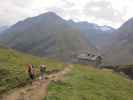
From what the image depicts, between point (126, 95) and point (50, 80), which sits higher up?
point (50, 80)

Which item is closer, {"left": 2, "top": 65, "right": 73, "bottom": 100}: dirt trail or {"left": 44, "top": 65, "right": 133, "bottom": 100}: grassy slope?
{"left": 2, "top": 65, "right": 73, "bottom": 100}: dirt trail

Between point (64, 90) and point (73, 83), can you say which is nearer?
point (64, 90)

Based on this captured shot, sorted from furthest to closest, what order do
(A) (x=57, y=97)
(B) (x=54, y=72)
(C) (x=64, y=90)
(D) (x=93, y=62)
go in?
1. (D) (x=93, y=62)
2. (B) (x=54, y=72)
3. (C) (x=64, y=90)
4. (A) (x=57, y=97)

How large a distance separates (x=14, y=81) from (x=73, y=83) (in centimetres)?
1049

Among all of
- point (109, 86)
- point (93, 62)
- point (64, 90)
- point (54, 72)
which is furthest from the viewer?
point (93, 62)

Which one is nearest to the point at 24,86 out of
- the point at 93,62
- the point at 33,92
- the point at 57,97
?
the point at 33,92

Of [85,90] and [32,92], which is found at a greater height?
[32,92]

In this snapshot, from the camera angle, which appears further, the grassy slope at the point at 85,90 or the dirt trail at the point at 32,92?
the grassy slope at the point at 85,90

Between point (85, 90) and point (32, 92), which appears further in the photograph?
point (85, 90)

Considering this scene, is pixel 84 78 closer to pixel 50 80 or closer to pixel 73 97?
pixel 50 80

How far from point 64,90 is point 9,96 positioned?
882 centimetres

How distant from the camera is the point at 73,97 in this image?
138 feet

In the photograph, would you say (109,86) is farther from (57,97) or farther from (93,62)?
(93,62)

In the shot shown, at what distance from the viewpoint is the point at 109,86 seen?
57719 millimetres
